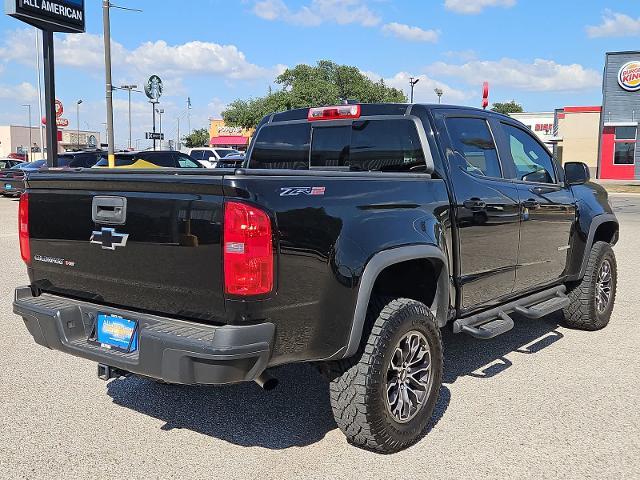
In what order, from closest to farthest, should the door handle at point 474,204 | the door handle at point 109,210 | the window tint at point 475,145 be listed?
the door handle at point 109,210
the door handle at point 474,204
the window tint at point 475,145

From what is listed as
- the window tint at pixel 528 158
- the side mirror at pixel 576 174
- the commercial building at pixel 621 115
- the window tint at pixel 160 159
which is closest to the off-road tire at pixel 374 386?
the window tint at pixel 528 158

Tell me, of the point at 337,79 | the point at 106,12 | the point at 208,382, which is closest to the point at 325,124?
the point at 208,382

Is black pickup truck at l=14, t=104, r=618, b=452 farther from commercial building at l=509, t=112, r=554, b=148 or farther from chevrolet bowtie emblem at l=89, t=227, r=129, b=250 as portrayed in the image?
commercial building at l=509, t=112, r=554, b=148

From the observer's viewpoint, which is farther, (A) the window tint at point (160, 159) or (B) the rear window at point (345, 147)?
(A) the window tint at point (160, 159)

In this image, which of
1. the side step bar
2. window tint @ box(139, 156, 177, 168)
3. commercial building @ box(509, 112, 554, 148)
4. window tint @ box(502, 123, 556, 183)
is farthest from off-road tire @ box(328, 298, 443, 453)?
commercial building @ box(509, 112, 554, 148)

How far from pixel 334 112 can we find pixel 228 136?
92.4m

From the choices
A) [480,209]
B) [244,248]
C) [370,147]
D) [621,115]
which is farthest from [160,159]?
[621,115]

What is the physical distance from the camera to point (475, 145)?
4723 mm

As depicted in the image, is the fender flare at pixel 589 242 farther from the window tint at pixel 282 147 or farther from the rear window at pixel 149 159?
the rear window at pixel 149 159

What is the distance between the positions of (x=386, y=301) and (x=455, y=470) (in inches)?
37.6

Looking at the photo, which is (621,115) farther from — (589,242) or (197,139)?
(197,139)

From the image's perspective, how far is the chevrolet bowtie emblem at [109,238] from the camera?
3.28 metres

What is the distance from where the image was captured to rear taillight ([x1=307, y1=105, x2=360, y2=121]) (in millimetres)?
4652

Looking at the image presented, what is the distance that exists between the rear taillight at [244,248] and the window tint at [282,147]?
2076 mm
